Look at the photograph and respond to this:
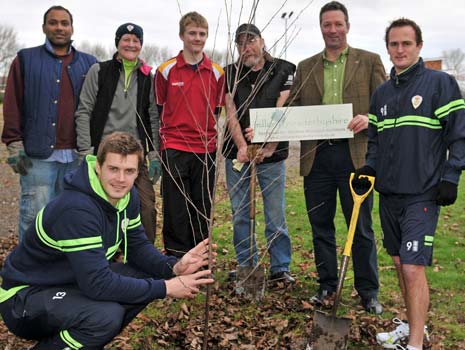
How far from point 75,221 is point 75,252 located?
0.64 ft

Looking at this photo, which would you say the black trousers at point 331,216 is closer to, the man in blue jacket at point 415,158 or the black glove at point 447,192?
the man in blue jacket at point 415,158

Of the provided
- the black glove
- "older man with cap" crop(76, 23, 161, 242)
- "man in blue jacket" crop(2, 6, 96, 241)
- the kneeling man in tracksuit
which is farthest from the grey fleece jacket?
the black glove

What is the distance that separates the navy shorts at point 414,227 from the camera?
3871 millimetres

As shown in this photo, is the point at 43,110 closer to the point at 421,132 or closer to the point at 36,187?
the point at 36,187

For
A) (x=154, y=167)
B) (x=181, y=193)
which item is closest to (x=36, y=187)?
(x=154, y=167)

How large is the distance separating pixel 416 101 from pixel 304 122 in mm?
1250

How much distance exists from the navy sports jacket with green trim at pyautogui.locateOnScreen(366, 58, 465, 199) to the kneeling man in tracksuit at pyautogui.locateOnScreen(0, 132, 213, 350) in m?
1.75

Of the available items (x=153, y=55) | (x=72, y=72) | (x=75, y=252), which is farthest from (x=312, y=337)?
(x=153, y=55)

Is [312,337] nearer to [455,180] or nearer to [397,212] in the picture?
[397,212]

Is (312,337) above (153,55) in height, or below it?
below

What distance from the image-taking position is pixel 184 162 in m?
5.39

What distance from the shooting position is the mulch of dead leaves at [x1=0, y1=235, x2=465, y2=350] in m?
4.21

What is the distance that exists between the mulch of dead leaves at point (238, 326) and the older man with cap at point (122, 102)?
47.4 inches

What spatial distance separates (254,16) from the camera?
317 cm
